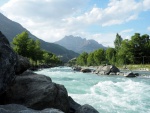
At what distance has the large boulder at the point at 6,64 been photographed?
9.27 metres

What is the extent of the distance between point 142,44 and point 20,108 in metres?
168

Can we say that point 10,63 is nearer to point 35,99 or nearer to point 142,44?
point 35,99

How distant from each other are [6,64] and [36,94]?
2948mm

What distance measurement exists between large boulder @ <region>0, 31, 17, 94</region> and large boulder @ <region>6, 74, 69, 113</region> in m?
2.15

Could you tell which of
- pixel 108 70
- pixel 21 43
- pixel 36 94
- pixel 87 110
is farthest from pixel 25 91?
pixel 21 43

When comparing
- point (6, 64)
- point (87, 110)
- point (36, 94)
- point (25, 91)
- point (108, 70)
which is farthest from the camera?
point (108, 70)

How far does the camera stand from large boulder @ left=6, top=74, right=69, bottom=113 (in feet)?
38.2

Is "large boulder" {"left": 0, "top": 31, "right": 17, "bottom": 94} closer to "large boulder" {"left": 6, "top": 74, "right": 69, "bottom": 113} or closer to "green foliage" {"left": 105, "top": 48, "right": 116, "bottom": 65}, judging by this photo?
"large boulder" {"left": 6, "top": 74, "right": 69, "bottom": 113}

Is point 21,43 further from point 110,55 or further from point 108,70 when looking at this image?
point 110,55

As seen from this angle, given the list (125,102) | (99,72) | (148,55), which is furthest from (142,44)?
(125,102)

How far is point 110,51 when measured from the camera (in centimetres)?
18375

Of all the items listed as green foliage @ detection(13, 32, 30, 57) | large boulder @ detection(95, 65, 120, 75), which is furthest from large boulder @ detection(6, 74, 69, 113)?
green foliage @ detection(13, 32, 30, 57)

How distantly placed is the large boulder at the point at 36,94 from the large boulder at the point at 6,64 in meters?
2.15

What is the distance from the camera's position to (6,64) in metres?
9.41
